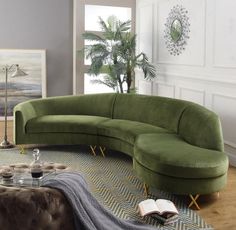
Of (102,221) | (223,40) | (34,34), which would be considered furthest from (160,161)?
(34,34)

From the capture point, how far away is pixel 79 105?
18.4ft

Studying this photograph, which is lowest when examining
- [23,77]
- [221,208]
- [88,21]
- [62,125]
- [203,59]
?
[221,208]

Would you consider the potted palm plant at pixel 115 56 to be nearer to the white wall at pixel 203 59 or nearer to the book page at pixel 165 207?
the white wall at pixel 203 59

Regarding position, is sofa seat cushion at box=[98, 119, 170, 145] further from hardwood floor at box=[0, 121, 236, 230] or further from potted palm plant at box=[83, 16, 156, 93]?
potted palm plant at box=[83, 16, 156, 93]

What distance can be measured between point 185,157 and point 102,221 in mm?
1172

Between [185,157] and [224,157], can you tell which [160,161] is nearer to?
[185,157]

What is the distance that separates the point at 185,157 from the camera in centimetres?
336

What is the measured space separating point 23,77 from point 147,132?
12.0ft

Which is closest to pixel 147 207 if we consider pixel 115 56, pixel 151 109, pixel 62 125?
pixel 151 109

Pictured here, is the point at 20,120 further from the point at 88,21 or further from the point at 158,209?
the point at 88,21

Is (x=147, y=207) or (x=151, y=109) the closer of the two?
(x=147, y=207)

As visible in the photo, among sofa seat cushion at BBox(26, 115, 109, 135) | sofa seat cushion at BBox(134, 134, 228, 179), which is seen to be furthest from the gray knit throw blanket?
sofa seat cushion at BBox(26, 115, 109, 135)

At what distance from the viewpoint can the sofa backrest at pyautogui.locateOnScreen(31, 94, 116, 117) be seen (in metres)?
5.47

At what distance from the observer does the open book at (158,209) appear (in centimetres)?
301
